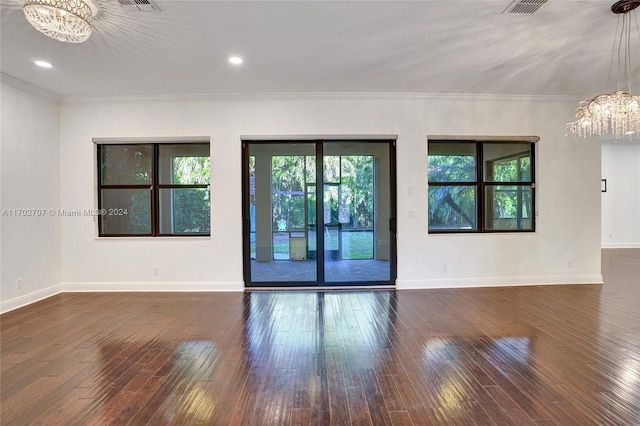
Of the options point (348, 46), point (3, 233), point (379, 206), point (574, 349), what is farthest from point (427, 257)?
point (3, 233)

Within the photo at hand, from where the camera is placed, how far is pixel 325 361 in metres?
2.58

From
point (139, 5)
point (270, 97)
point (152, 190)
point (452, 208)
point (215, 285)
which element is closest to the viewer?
point (139, 5)

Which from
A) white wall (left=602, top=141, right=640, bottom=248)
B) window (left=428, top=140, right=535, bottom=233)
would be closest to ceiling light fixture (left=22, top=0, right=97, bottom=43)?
window (left=428, top=140, right=535, bottom=233)

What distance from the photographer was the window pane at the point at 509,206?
4.96m

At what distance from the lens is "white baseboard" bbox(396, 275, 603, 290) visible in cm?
477

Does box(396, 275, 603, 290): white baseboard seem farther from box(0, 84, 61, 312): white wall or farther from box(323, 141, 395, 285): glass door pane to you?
box(0, 84, 61, 312): white wall

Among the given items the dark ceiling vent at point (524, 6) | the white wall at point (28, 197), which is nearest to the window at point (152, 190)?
the white wall at point (28, 197)

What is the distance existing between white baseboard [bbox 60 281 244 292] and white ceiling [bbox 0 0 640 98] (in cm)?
287

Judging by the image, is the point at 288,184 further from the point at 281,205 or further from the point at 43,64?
the point at 43,64

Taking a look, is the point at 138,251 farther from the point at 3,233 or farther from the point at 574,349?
the point at 574,349

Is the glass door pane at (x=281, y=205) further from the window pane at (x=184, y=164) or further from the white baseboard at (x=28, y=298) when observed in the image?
the white baseboard at (x=28, y=298)

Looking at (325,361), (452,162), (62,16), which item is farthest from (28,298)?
(452,162)

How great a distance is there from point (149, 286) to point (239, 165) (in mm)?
2331

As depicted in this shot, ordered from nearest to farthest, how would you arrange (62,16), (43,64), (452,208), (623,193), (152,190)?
(62,16)
(43,64)
(152,190)
(452,208)
(623,193)
